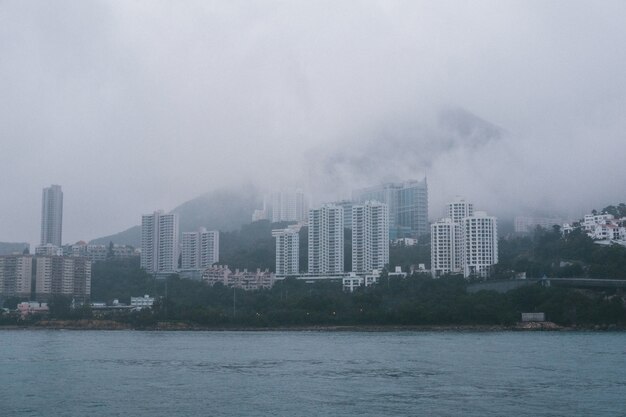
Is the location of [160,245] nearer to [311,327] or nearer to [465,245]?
[465,245]

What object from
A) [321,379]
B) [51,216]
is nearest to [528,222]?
[51,216]

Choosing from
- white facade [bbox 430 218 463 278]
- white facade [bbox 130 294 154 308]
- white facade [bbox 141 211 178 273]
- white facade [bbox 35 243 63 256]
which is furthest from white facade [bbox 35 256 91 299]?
white facade [bbox 430 218 463 278]

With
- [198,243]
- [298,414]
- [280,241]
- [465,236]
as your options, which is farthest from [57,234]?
[298,414]

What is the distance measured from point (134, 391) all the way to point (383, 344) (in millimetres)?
16112

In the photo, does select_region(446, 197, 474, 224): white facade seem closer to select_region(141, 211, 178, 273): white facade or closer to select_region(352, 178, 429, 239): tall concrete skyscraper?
select_region(352, 178, 429, 239): tall concrete skyscraper

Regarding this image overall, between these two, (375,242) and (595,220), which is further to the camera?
(375,242)

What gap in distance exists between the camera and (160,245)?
80188mm

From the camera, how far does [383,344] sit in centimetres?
3195

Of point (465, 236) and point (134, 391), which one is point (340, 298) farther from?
point (134, 391)

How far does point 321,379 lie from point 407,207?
76.7 m

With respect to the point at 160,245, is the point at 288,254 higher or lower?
lower

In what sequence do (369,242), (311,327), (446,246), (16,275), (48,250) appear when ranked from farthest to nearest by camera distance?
(48,250)
(369,242)
(16,275)
(446,246)
(311,327)

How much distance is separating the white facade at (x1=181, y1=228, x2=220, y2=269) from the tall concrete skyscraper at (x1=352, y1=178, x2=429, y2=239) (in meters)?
18.3

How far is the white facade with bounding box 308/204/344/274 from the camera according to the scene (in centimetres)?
6825
